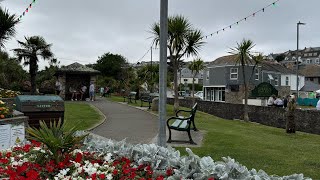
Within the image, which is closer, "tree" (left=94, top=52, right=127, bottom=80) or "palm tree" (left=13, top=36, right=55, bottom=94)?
"palm tree" (left=13, top=36, right=55, bottom=94)

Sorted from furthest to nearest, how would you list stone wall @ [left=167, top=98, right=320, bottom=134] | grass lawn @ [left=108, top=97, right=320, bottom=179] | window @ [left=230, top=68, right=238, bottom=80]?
window @ [left=230, top=68, right=238, bottom=80] < stone wall @ [left=167, top=98, right=320, bottom=134] < grass lawn @ [left=108, top=97, right=320, bottom=179]

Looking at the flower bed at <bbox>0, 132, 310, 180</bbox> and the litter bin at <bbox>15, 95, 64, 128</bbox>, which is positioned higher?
the litter bin at <bbox>15, 95, 64, 128</bbox>

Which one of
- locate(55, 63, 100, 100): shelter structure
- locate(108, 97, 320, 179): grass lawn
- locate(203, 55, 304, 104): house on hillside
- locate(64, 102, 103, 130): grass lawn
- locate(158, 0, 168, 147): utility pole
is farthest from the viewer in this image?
locate(203, 55, 304, 104): house on hillside

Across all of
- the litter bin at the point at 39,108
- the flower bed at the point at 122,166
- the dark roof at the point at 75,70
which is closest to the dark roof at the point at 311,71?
the dark roof at the point at 75,70

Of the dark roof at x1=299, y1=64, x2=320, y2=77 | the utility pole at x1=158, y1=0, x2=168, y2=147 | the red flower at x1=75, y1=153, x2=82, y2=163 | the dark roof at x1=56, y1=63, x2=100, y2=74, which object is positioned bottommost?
the red flower at x1=75, y1=153, x2=82, y2=163

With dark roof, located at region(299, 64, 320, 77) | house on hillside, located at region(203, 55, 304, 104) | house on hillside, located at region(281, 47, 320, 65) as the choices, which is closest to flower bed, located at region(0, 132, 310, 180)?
house on hillside, located at region(203, 55, 304, 104)

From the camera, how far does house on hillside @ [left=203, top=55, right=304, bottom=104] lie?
44.0m

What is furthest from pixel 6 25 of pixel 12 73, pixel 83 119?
pixel 12 73

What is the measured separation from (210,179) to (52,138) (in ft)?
6.06

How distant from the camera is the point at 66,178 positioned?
365 cm

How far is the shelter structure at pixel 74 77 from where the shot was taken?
2711 cm

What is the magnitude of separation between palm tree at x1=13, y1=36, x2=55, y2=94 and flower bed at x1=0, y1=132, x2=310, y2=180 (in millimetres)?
20354

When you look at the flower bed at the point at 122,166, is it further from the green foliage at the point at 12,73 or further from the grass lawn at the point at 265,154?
the green foliage at the point at 12,73

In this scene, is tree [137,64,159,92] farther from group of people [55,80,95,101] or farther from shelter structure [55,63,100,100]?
group of people [55,80,95,101]
